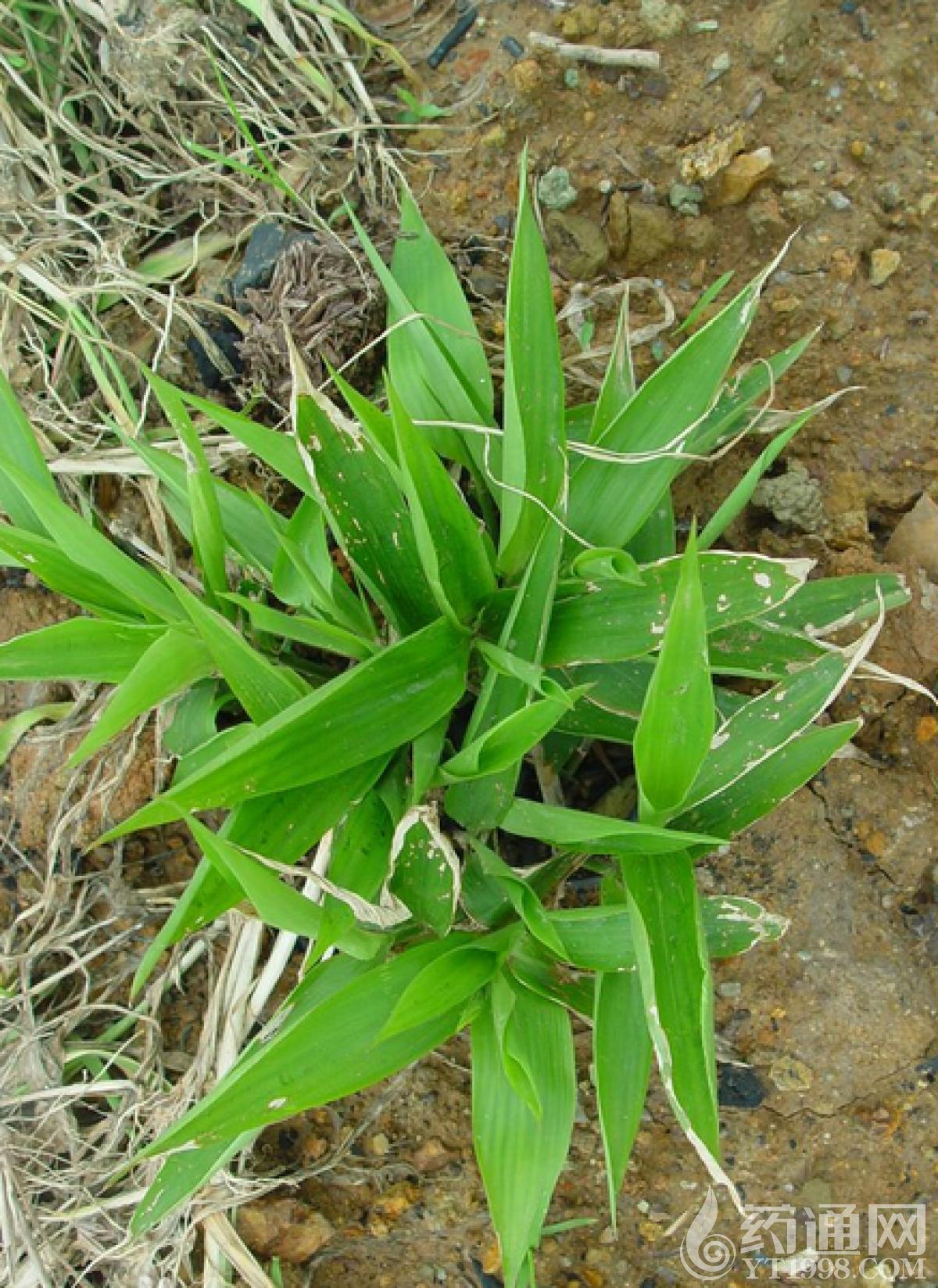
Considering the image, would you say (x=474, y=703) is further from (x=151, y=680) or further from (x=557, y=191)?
(x=557, y=191)

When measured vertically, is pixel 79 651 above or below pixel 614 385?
above

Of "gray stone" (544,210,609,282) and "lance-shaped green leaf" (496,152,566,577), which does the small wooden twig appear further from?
"lance-shaped green leaf" (496,152,566,577)

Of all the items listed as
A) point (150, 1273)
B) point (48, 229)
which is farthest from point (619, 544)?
point (150, 1273)

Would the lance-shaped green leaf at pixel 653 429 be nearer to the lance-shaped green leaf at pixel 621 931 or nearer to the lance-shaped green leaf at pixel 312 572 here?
the lance-shaped green leaf at pixel 312 572

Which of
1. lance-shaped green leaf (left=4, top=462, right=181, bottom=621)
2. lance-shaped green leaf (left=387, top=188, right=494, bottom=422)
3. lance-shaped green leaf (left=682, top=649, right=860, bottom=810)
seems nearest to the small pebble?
lance-shaped green leaf (left=387, top=188, right=494, bottom=422)

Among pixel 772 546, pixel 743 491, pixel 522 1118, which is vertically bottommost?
pixel 522 1118

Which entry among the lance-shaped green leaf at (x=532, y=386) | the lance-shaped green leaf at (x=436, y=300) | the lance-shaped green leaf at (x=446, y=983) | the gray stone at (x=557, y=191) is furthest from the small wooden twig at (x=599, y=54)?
the lance-shaped green leaf at (x=446, y=983)

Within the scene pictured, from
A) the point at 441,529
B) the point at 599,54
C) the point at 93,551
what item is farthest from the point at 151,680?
the point at 599,54

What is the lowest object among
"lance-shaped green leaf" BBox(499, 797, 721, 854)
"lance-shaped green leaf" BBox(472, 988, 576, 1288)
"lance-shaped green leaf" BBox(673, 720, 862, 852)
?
"lance-shaped green leaf" BBox(472, 988, 576, 1288)
